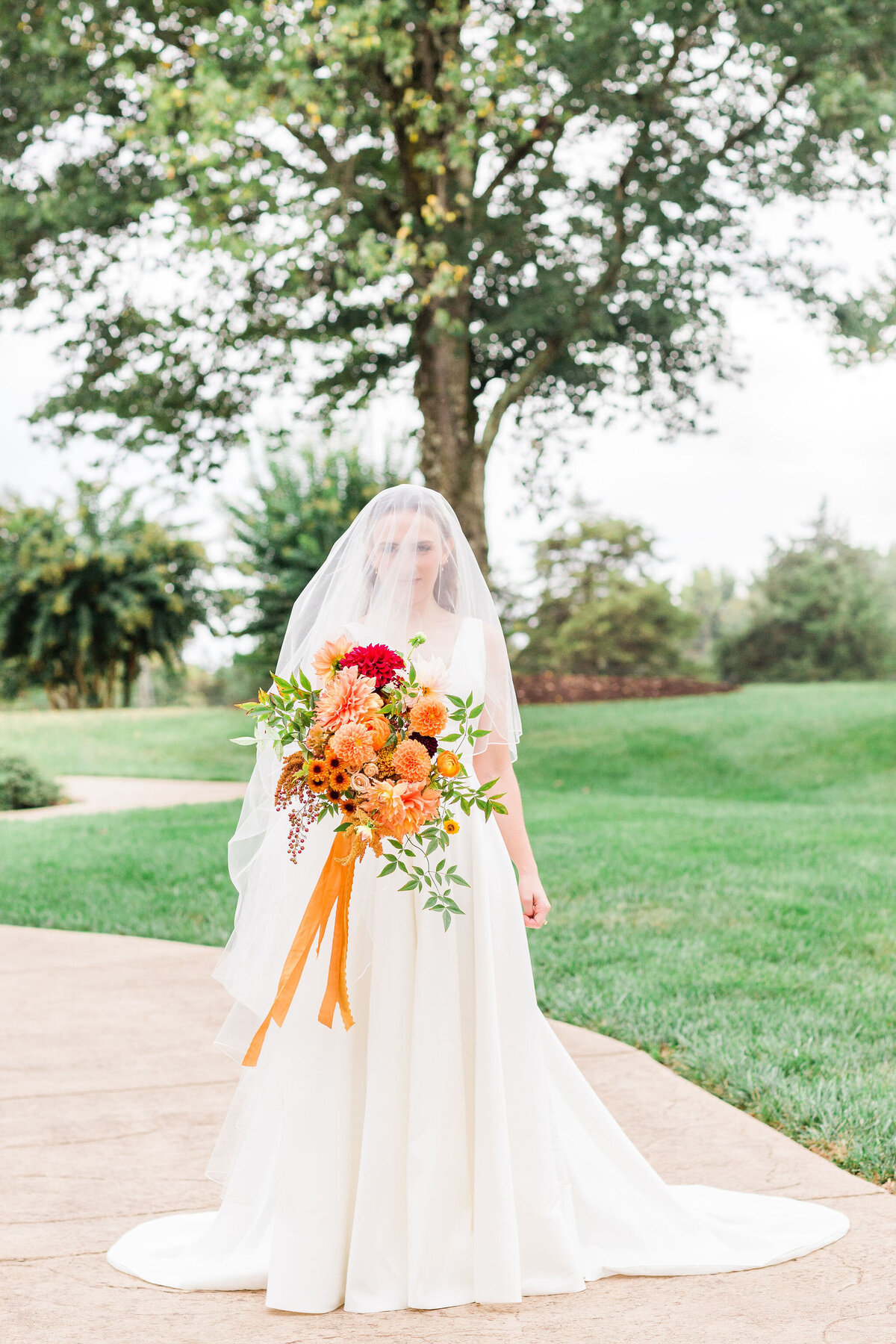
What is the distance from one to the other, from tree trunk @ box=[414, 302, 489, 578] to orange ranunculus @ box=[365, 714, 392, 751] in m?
11.3

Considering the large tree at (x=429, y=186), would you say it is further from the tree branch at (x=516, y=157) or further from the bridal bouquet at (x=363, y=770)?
the bridal bouquet at (x=363, y=770)

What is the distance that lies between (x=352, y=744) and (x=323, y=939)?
630mm

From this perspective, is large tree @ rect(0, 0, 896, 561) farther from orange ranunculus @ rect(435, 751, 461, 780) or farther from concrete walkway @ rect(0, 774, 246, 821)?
orange ranunculus @ rect(435, 751, 461, 780)

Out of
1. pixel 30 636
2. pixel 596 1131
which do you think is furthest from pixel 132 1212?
pixel 30 636

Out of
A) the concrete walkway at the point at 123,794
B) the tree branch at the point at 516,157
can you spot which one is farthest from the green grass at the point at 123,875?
the tree branch at the point at 516,157

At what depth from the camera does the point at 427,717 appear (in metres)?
2.92

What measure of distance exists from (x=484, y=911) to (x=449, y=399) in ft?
39.2

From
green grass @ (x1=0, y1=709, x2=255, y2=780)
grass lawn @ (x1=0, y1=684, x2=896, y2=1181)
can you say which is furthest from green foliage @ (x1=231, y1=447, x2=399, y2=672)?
grass lawn @ (x1=0, y1=684, x2=896, y2=1181)

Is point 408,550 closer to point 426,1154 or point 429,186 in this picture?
point 426,1154

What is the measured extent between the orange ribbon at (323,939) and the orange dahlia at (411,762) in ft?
0.92

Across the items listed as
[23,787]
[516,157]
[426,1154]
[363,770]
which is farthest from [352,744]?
[516,157]

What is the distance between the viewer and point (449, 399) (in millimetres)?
14422

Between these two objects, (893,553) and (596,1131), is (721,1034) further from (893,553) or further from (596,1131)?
(893,553)

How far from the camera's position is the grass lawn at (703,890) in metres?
5.01
